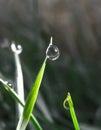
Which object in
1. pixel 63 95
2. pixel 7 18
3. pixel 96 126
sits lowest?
pixel 96 126

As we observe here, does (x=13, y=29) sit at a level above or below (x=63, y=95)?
above

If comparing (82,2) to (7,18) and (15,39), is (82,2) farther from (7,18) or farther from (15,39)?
(15,39)

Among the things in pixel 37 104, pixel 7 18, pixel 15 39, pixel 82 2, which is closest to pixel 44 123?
pixel 37 104

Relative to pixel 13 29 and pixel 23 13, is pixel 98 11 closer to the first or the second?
pixel 23 13

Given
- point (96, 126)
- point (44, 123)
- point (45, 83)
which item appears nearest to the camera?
point (44, 123)

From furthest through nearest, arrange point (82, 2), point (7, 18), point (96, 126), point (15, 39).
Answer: point (82, 2) < point (7, 18) < point (15, 39) < point (96, 126)

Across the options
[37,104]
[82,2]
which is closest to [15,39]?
[37,104]

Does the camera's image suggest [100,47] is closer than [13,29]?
No
